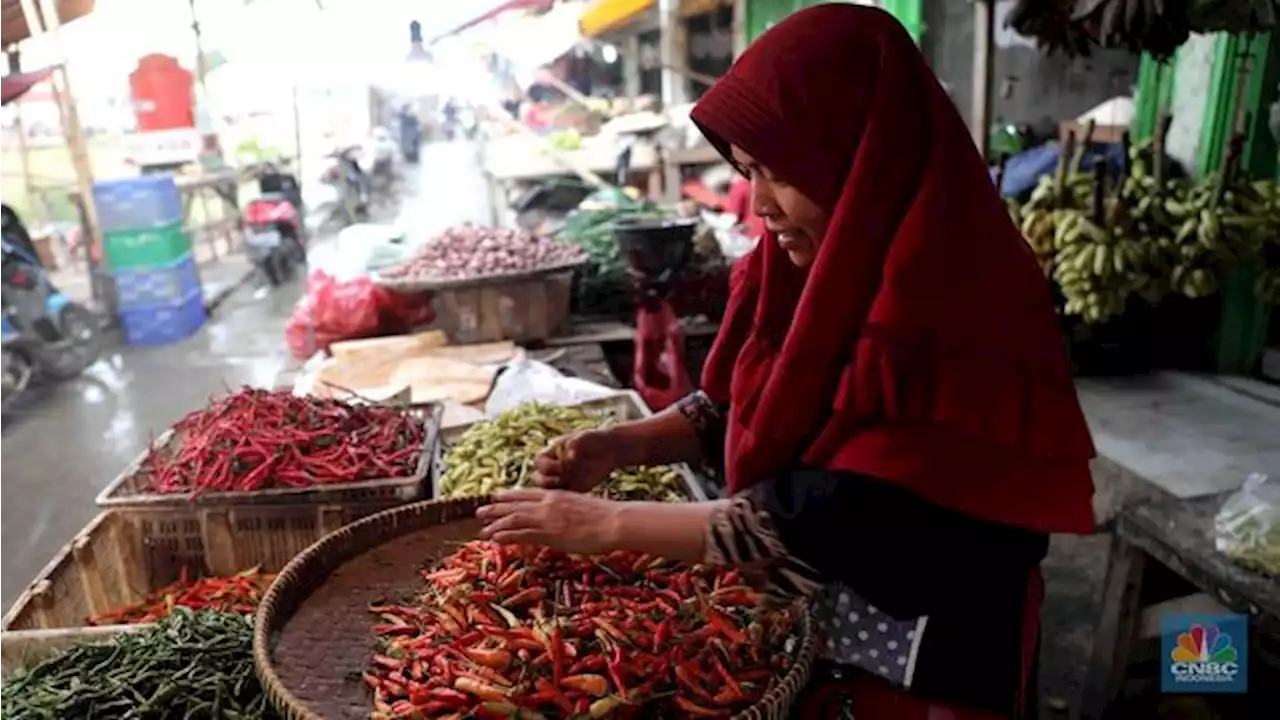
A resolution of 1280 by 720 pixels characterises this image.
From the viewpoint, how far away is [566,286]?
17.0 ft

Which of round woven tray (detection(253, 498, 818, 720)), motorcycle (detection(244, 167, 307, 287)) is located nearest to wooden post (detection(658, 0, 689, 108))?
motorcycle (detection(244, 167, 307, 287))

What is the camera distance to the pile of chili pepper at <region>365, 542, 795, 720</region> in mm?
1521

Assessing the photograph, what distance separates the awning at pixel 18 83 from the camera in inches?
244

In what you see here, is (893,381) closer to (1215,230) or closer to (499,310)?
(1215,230)

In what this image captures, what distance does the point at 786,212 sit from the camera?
4.46 ft

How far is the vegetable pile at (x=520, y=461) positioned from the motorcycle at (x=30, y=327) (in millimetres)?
5390

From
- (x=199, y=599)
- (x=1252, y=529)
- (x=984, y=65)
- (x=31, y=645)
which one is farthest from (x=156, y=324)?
(x=1252, y=529)

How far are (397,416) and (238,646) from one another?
1251 millimetres

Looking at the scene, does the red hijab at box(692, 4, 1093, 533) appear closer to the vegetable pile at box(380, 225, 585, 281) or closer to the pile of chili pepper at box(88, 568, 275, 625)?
the pile of chili pepper at box(88, 568, 275, 625)

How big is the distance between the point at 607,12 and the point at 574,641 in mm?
11698

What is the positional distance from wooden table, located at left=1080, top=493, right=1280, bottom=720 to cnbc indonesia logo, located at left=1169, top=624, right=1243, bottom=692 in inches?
2.9

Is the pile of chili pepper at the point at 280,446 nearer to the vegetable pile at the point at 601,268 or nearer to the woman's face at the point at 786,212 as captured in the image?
the woman's face at the point at 786,212

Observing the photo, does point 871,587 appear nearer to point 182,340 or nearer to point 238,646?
point 238,646

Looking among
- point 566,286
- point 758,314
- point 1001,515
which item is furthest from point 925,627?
point 566,286
